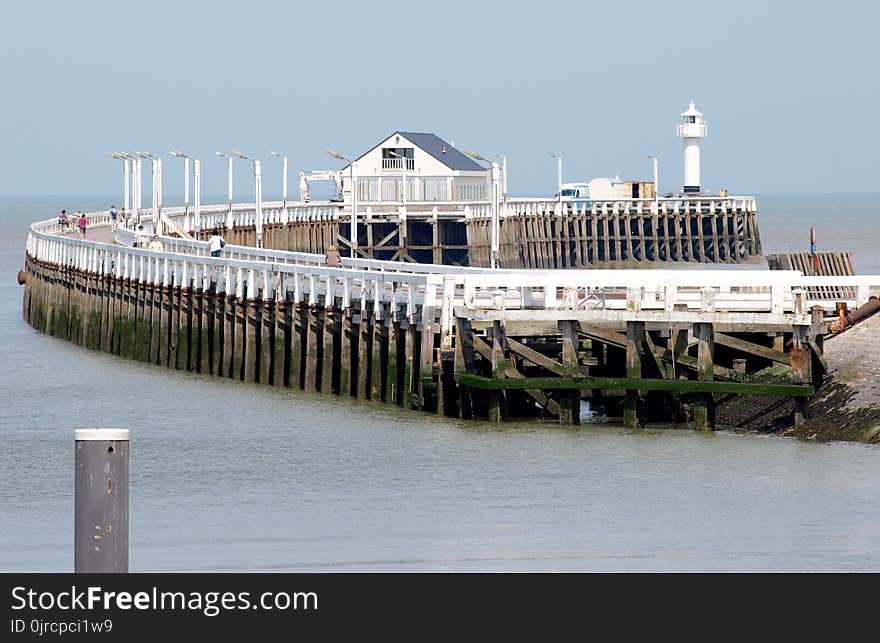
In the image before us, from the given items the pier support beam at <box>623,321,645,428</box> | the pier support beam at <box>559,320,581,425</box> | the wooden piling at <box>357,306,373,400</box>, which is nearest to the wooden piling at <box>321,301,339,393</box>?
the wooden piling at <box>357,306,373,400</box>

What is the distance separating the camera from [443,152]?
95.9 m

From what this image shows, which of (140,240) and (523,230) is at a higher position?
(523,230)

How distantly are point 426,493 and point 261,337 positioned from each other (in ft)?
46.5

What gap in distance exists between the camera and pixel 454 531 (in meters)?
22.8

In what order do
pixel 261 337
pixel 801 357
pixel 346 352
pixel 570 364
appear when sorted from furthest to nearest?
pixel 261 337
pixel 346 352
pixel 570 364
pixel 801 357

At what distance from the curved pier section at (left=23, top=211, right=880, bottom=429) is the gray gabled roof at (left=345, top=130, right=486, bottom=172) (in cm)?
5466

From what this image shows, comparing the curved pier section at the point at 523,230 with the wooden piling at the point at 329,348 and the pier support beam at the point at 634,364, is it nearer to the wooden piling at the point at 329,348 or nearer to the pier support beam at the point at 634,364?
the wooden piling at the point at 329,348

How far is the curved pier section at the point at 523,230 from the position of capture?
83.4m

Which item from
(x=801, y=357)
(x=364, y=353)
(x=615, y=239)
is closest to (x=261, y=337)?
(x=364, y=353)

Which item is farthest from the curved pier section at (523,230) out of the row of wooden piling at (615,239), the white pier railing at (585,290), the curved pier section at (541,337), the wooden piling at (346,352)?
the wooden piling at (346,352)

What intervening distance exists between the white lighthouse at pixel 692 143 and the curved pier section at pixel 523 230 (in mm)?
5672

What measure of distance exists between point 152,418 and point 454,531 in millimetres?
13740

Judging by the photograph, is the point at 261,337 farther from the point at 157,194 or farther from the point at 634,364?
the point at 157,194
